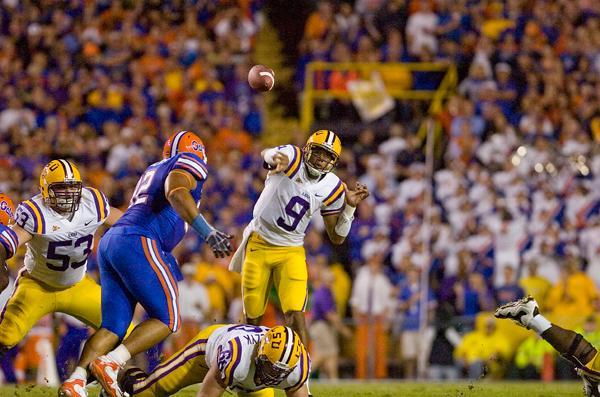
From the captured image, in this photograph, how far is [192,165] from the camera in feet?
26.0

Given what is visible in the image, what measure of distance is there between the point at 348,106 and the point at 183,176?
10111 mm

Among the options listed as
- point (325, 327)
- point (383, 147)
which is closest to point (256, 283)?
point (325, 327)

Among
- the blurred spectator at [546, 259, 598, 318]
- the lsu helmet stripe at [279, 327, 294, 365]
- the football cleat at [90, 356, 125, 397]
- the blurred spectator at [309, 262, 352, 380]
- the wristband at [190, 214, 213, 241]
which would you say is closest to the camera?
the lsu helmet stripe at [279, 327, 294, 365]

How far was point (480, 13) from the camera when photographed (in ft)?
59.1

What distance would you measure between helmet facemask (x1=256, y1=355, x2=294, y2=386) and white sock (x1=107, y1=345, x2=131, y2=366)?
0.99 meters

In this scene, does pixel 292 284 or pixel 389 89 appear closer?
pixel 292 284

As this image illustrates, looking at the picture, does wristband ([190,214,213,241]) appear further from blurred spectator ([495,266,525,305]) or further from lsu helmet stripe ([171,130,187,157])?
blurred spectator ([495,266,525,305])

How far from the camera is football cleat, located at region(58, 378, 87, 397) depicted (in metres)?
7.52

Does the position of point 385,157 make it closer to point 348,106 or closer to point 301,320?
point 348,106

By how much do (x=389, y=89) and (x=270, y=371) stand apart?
11031mm

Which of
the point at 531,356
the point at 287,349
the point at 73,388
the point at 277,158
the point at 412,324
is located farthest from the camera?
the point at 412,324

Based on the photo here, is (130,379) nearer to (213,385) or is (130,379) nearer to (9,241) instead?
(213,385)

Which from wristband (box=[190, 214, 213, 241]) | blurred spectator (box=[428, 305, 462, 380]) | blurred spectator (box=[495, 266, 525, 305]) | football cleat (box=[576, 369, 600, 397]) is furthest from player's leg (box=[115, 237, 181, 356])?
blurred spectator (box=[495, 266, 525, 305])

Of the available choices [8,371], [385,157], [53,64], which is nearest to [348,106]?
[385,157]
